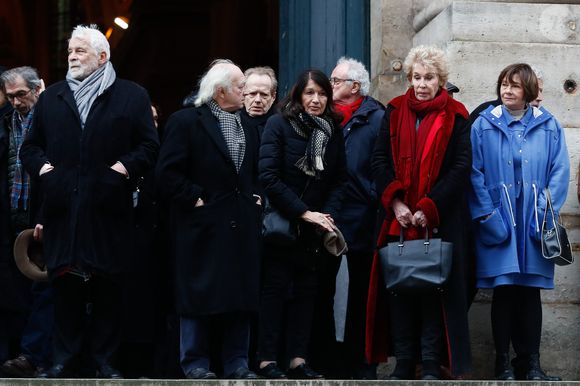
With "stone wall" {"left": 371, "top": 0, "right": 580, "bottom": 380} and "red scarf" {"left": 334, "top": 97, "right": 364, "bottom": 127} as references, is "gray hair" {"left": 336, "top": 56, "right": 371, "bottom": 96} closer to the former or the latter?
"red scarf" {"left": 334, "top": 97, "right": 364, "bottom": 127}

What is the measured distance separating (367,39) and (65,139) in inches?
133

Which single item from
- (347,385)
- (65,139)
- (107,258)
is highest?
(65,139)

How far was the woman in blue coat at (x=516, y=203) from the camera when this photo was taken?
10008mm

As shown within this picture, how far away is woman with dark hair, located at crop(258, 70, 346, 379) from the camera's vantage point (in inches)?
382

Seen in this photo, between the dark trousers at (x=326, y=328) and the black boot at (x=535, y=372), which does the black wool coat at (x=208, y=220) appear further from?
the black boot at (x=535, y=372)

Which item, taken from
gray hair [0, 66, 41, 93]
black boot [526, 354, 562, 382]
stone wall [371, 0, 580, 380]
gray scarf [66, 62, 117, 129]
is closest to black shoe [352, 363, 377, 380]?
black boot [526, 354, 562, 382]

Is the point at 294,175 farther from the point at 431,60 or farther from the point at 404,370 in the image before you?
the point at 404,370

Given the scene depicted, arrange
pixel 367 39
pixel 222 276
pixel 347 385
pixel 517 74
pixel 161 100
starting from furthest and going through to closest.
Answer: pixel 161 100 → pixel 367 39 → pixel 517 74 → pixel 222 276 → pixel 347 385

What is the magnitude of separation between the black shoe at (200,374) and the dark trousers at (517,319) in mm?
1721

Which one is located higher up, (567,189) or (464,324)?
(567,189)

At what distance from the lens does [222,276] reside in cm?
961

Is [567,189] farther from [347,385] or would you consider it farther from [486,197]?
[347,385]

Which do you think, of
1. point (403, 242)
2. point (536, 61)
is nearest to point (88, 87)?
point (403, 242)

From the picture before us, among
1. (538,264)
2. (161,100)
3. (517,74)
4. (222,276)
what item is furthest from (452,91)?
(161,100)
